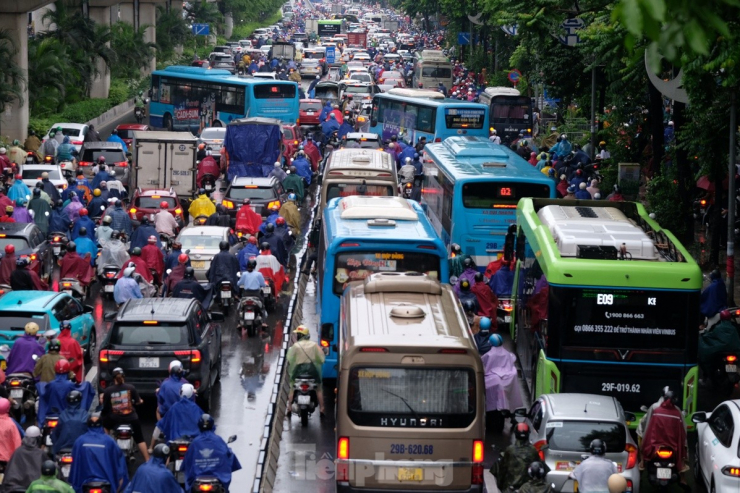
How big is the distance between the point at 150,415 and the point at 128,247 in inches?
352

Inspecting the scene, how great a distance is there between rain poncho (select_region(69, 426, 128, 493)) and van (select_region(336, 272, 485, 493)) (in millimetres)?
2205

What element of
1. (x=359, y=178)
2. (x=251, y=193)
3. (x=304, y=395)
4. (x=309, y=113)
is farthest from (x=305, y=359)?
(x=309, y=113)

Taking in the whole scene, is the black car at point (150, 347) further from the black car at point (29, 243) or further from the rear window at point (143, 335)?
the black car at point (29, 243)

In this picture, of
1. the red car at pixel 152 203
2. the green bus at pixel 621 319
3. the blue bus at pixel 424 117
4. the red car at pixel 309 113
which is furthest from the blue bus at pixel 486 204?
the red car at pixel 309 113

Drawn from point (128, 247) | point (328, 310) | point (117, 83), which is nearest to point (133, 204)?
point (128, 247)

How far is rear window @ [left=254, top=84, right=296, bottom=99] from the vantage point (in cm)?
4869

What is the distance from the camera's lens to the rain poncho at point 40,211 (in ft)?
88.7

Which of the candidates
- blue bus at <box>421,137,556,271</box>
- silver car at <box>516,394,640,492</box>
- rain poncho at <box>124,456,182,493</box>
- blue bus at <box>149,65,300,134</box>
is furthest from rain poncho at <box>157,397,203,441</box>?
blue bus at <box>149,65,300,134</box>

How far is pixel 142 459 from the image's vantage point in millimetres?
15547

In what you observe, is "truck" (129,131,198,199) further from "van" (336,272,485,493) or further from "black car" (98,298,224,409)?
"van" (336,272,485,493)

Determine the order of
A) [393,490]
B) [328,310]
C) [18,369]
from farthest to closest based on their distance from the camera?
[328,310]
[18,369]
[393,490]

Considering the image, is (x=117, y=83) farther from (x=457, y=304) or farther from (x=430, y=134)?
(x=457, y=304)

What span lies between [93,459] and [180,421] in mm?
1432

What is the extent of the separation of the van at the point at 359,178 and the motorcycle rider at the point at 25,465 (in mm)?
13103
